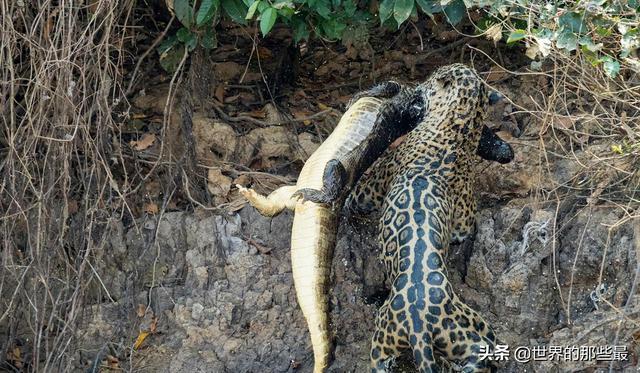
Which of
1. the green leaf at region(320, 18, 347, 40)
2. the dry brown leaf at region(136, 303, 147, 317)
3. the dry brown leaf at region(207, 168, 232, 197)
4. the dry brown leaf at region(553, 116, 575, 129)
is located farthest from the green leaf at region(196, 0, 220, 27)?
the dry brown leaf at region(553, 116, 575, 129)

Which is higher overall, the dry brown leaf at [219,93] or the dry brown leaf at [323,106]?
the dry brown leaf at [219,93]

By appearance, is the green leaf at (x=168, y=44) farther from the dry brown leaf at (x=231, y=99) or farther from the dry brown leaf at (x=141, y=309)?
the dry brown leaf at (x=141, y=309)

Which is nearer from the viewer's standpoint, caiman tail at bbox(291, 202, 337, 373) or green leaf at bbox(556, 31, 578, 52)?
green leaf at bbox(556, 31, 578, 52)

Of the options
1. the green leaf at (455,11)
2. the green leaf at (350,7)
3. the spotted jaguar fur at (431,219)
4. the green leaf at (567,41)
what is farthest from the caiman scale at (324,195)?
the green leaf at (567,41)

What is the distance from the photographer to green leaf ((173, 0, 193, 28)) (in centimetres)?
807

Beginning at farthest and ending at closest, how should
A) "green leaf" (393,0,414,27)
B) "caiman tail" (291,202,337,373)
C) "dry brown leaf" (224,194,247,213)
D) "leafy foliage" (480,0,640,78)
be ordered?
"dry brown leaf" (224,194,247,213), "green leaf" (393,0,414,27), "caiman tail" (291,202,337,373), "leafy foliage" (480,0,640,78)

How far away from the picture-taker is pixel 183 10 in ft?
26.5

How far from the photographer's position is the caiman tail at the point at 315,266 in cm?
731

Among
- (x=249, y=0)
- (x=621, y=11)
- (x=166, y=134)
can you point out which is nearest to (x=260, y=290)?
(x=166, y=134)

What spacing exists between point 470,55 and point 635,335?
2.89 meters

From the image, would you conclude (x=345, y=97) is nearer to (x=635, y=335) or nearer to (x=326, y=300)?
(x=326, y=300)

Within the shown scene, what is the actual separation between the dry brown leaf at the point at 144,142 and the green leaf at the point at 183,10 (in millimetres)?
1048

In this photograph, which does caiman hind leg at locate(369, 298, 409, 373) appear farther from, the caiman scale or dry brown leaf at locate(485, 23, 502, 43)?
dry brown leaf at locate(485, 23, 502, 43)

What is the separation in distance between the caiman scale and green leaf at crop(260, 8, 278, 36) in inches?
39.3
